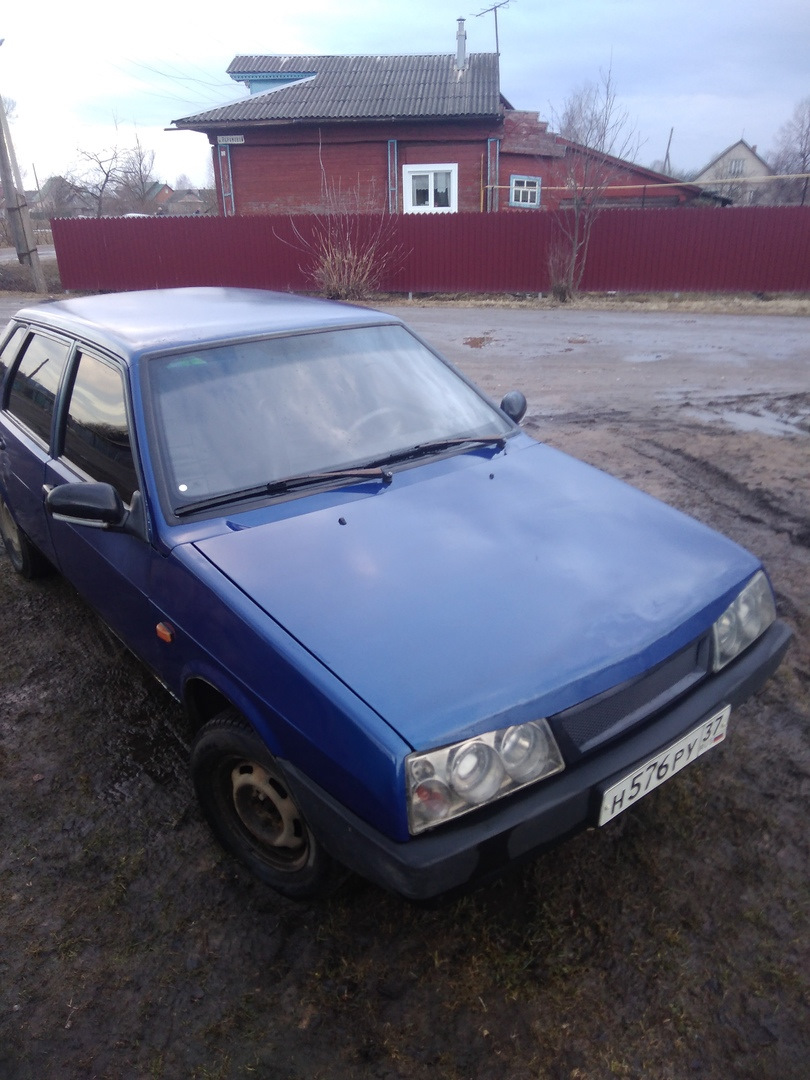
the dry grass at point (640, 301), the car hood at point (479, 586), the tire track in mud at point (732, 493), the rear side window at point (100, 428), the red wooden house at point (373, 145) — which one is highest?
the red wooden house at point (373, 145)

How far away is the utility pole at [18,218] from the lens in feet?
58.2

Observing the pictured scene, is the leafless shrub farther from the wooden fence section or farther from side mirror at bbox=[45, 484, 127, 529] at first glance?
side mirror at bbox=[45, 484, 127, 529]

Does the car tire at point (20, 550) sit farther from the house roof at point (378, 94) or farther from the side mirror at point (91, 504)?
the house roof at point (378, 94)

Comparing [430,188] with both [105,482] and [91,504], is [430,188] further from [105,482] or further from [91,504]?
[91,504]

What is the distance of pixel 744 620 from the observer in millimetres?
2453

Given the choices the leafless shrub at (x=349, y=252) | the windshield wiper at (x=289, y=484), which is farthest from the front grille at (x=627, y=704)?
the leafless shrub at (x=349, y=252)

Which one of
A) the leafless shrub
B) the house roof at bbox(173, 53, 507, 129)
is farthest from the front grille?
the house roof at bbox(173, 53, 507, 129)

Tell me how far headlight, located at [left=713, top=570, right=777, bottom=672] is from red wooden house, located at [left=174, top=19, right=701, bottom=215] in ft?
75.9

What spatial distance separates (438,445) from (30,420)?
206 centimetres

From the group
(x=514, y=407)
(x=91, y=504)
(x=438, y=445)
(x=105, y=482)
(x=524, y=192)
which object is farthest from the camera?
(x=524, y=192)

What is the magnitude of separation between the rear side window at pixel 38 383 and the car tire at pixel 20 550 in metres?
0.70

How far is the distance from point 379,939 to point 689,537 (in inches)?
63.7

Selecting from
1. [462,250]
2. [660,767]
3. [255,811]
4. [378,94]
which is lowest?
[255,811]

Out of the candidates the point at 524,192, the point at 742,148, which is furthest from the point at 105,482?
the point at 742,148
